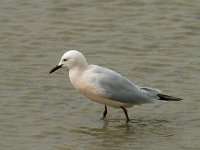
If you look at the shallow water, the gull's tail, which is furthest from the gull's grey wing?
the shallow water

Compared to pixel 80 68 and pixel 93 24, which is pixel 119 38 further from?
pixel 80 68

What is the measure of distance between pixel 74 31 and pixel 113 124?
4.12 m

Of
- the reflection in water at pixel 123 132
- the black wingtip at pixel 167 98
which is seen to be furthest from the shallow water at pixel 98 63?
Answer: the black wingtip at pixel 167 98

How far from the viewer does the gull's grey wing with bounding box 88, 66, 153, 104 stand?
9.75 metres

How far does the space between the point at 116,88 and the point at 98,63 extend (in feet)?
7.58

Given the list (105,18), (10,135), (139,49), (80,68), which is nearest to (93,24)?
(105,18)

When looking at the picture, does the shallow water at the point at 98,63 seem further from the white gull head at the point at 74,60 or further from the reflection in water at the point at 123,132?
the white gull head at the point at 74,60

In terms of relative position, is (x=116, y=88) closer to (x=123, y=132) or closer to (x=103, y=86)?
(x=103, y=86)

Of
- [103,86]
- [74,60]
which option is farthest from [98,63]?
[103,86]

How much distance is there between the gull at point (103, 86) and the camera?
9734 mm

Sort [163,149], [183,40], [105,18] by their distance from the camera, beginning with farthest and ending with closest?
[105,18]
[183,40]
[163,149]

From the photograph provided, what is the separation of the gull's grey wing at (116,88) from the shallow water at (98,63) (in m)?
0.27

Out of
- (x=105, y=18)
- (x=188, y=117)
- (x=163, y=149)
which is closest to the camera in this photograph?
(x=163, y=149)

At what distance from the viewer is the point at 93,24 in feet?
46.2
